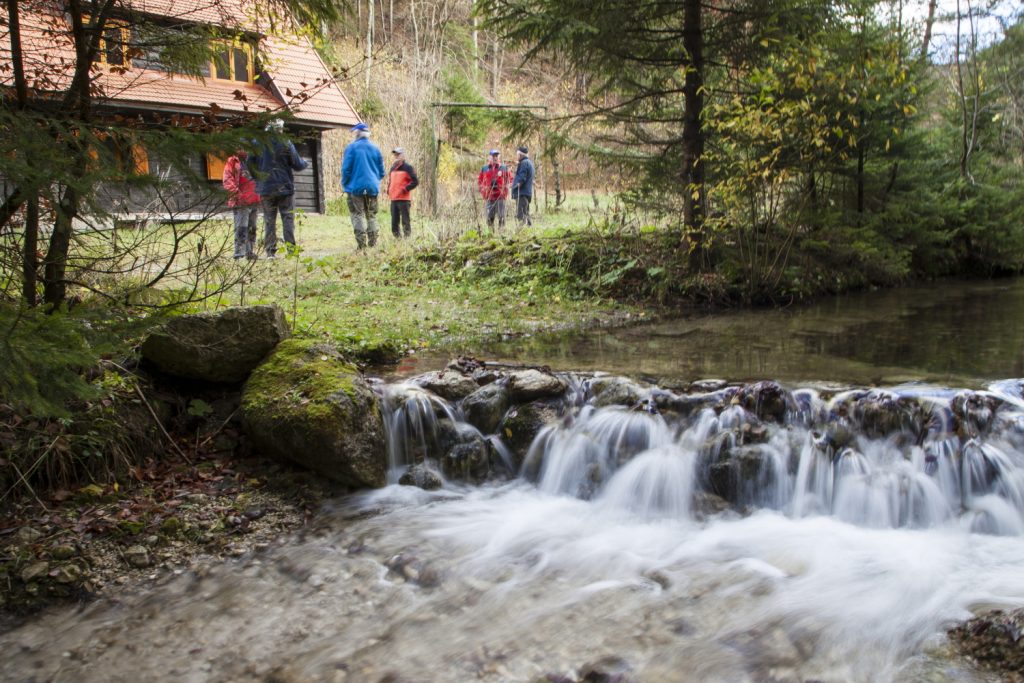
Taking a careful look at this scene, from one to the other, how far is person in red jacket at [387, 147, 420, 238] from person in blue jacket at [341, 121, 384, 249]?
0.76 m

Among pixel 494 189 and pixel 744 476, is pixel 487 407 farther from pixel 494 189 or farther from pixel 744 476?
pixel 494 189

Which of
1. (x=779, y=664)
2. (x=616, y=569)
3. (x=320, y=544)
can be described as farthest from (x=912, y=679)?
(x=320, y=544)

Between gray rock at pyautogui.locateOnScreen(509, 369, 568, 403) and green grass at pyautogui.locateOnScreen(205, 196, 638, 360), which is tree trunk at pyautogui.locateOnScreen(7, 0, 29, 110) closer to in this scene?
green grass at pyautogui.locateOnScreen(205, 196, 638, 360)

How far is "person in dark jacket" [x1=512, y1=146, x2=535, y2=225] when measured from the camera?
1689cm

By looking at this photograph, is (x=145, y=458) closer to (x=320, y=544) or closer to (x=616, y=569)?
(x=320, y=544)

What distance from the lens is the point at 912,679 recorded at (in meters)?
3.43

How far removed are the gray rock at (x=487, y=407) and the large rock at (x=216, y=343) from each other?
161cm

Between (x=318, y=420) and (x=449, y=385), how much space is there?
4.37 ft

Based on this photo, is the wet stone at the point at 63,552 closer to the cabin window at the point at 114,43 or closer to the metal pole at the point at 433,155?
the cabin window at the point at 114,43

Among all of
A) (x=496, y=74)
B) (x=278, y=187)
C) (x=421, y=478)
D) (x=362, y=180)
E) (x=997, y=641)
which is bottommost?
(x=997, y=641)

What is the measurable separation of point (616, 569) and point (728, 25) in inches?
331

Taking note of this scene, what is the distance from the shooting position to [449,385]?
629 centimetres

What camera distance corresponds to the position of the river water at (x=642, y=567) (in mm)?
3611

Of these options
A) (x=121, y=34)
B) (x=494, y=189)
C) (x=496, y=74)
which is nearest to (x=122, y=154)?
(x=121, y=34)
